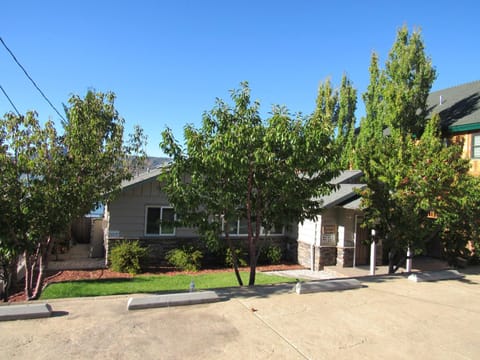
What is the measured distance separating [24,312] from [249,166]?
432 cm

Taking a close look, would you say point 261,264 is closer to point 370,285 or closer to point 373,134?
A: point 370,285

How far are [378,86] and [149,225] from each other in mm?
13897

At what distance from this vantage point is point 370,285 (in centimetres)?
727

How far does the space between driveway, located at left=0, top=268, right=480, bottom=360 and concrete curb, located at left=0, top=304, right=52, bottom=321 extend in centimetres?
12

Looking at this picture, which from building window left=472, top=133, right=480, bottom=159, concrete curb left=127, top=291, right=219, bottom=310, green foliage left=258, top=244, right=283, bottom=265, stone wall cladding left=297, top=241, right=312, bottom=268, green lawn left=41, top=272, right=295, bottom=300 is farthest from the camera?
green foliage left=258, top=244, right=283, bottom=265

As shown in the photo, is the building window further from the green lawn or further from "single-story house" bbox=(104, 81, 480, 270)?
the green lawn

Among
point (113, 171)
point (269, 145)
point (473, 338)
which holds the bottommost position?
point (473, 338)

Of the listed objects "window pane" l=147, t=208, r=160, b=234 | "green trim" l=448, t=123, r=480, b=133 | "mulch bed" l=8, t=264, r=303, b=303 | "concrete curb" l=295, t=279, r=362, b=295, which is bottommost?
"mulch bed" l=8, t=264, r=303, b=303

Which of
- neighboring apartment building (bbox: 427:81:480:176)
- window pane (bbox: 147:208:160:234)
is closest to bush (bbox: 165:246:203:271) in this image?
window pane (bbox: 147:208:160:234)

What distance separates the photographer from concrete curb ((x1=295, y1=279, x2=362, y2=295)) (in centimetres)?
635

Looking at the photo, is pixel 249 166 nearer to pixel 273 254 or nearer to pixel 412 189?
pixel 412 189

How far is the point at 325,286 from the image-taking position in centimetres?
668

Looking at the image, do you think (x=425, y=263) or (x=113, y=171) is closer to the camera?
(x=113, y=171)

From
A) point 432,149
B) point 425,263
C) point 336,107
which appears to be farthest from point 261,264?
point 336,107
